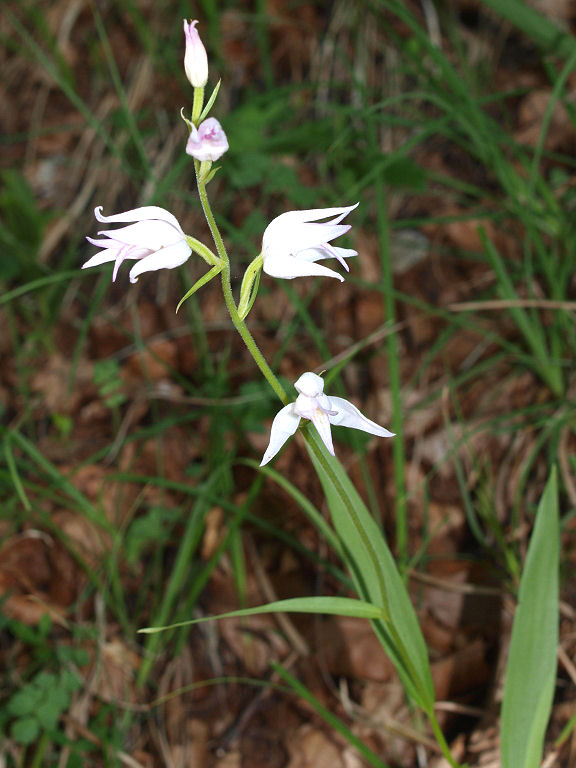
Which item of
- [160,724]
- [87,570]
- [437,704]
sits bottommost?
[160,724]

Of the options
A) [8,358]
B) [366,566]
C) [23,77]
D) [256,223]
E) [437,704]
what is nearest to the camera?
[366,566]

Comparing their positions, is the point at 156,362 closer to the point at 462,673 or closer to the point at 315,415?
the point at 462,673

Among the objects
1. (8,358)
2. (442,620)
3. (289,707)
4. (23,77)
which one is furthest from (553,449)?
(23,77)

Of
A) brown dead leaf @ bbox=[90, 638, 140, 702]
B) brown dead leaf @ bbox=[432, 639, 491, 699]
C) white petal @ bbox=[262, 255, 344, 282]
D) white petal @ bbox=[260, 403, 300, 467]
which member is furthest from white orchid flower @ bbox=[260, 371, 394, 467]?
brown dead leaf @ bbox=[90, 638, 140, 702]

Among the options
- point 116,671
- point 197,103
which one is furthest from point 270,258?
point 116,671

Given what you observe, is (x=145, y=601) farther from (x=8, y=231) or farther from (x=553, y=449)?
(x=8, y=231)
